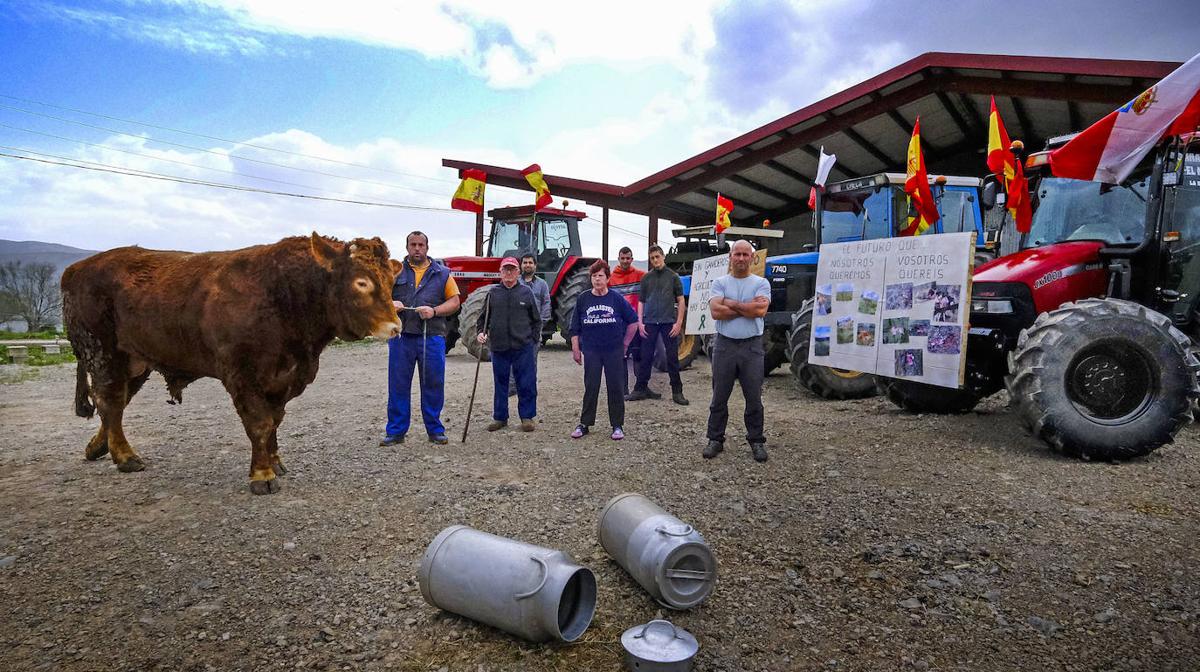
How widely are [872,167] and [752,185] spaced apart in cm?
301

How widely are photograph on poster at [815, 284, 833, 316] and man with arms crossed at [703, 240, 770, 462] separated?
5.89 feet

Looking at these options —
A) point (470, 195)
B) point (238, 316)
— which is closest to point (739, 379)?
point (238, 316)

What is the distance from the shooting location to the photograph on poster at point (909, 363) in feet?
18.4

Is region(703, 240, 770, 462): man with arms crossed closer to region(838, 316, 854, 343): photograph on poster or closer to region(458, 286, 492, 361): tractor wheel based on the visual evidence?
region(838, 316, 854, 343): photograph on poster

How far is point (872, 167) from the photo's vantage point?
1630 cm

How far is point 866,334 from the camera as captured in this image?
242 inches

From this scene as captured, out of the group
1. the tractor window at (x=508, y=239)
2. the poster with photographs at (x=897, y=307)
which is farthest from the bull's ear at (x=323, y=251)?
the tractor window at (x=508, y=239)

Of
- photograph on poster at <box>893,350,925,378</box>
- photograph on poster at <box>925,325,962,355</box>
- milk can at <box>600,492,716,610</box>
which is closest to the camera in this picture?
milk can at <box>600,492,716,610</box>

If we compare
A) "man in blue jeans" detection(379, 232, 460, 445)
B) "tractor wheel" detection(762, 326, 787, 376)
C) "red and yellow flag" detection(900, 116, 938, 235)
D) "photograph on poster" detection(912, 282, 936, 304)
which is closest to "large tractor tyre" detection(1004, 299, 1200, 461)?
"photograph on poster" detection(912, 282, 936, 304)

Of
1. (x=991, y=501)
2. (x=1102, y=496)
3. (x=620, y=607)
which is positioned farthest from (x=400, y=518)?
(x=1102, y=496)

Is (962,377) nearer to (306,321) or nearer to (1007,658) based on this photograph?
(1007,658)

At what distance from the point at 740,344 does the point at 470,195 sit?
993 cm

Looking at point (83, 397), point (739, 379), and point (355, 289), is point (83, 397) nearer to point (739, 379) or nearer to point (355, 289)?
point (355, 289)

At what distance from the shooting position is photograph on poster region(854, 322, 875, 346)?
6090mm
